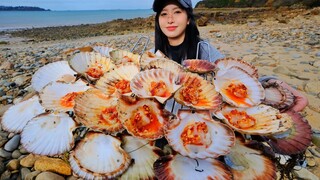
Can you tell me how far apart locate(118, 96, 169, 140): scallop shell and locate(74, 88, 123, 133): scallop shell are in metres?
0.05

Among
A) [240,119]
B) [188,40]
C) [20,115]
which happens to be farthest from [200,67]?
[188,40]

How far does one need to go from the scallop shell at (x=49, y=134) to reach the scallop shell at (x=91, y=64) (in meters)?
0.31

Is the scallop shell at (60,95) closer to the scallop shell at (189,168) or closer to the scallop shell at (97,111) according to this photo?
the scallop shell at (97,111)

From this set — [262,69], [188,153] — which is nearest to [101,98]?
[188,153]

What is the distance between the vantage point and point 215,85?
144 centimetres

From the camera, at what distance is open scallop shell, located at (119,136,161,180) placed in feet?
4.02

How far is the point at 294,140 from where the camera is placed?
137 centimetres

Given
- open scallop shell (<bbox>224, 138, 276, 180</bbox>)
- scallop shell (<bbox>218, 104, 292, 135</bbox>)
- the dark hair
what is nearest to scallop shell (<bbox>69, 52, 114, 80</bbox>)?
scallop shell (<bbox>218, 104, 292, 135</bbox>)

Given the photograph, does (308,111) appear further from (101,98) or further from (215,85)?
(101,98)

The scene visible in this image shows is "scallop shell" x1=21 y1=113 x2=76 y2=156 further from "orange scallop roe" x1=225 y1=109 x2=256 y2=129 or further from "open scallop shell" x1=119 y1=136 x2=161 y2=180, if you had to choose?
"orange scallop roe" x1=225 y1=109 x2=256 y2=129

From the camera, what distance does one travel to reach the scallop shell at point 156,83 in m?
1.29

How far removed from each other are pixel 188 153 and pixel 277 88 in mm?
690

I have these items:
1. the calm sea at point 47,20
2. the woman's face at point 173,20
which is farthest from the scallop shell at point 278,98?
the calm sea at point 47,20

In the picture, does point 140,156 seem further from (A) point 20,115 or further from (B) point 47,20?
(B) point 47,20
